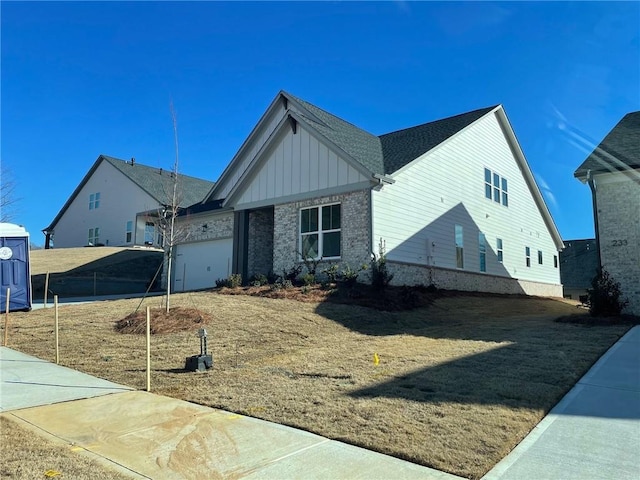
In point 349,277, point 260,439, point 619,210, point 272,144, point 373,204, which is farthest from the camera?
point 272,144

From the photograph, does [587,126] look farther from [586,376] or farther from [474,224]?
[586,376]

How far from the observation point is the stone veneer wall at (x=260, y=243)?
19.8 metres

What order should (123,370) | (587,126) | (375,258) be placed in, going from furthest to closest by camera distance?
(375,258) < (587,126) < (123,370)

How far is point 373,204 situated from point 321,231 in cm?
241

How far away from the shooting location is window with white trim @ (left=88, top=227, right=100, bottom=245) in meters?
36.5

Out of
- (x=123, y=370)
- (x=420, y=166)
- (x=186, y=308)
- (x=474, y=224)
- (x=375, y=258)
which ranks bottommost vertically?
(x=123, y=370)

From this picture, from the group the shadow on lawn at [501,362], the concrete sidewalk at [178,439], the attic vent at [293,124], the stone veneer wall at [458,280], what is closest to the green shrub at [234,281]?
the shadow on lawn at [501,362]

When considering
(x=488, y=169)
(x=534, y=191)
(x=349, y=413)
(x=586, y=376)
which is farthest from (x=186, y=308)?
(x=534, y=191)

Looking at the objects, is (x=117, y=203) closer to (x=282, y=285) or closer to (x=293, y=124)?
(x=293, y=124)

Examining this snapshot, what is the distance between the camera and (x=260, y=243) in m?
20.2

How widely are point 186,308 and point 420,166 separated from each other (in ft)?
34.7

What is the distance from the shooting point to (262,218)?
20.4 meters

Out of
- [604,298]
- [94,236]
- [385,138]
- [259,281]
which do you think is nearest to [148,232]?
[94,236]

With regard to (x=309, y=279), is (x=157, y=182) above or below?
above
